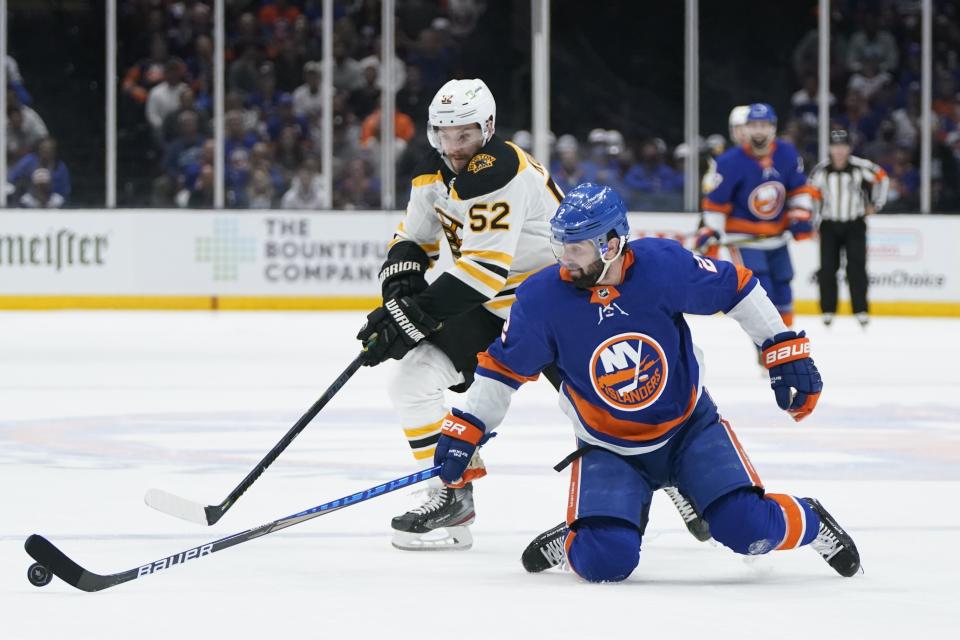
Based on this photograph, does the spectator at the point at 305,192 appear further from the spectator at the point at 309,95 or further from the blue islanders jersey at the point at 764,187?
the blue islanders jersey at the point at 764,187

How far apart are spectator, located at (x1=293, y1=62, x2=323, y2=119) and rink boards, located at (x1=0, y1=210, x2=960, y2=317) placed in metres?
1.07

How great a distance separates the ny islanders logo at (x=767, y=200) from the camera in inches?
318

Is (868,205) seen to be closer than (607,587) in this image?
No

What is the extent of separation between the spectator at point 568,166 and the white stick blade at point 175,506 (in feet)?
29.9

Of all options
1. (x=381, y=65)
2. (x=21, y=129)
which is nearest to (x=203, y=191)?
(x=21, y=129)

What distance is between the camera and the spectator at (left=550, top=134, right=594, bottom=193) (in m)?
12.7

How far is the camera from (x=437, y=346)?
3.90 m

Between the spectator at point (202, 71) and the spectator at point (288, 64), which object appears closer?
the spectator at point (202, 71)

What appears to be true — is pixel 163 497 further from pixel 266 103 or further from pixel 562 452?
pixel 266 103

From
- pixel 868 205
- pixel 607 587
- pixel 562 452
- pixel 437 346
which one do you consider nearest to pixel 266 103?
pixel 868 205

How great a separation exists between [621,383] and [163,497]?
1.06 metres

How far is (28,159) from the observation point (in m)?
12.2

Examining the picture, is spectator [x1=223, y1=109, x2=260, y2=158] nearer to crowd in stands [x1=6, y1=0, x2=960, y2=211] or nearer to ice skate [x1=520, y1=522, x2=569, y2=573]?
crowd in stands [x1=6, y1=0, x2=960, y2=211]

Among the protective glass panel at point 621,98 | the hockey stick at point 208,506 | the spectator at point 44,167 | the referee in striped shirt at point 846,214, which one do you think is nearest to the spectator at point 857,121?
the protective glass panel at point 621,98
